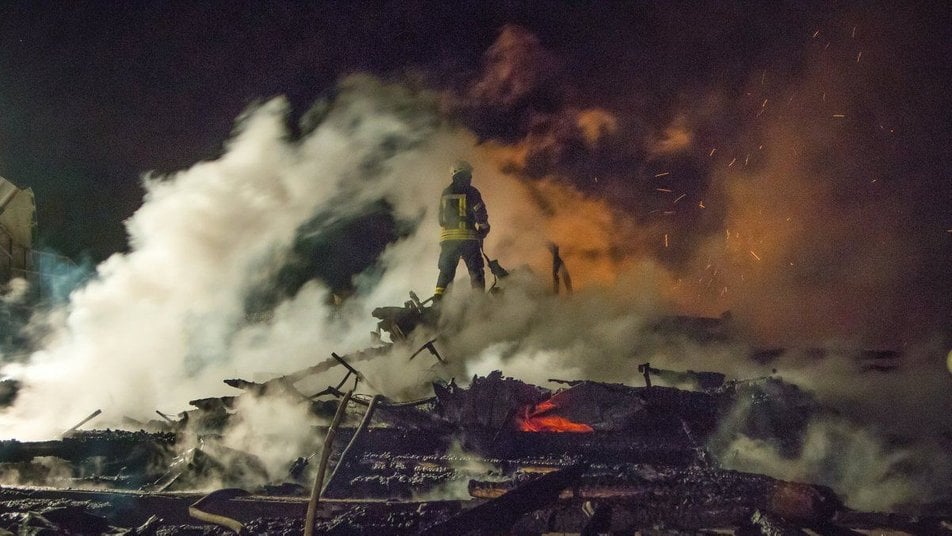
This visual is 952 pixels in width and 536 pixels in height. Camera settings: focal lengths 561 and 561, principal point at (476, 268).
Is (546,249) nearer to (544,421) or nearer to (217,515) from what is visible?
(544,421)

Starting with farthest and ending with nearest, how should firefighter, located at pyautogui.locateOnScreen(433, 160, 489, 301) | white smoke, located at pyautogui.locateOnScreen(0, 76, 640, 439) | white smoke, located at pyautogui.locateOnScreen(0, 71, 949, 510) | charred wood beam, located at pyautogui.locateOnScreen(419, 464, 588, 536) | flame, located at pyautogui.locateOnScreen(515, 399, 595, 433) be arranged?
white smoke, located at pyautogui.locateOnScreen(0, 76, 640, 439), firefighter, located at pyautogui.locateOnScreen(433, 160, 489, 301), white smoke, located at pyautogui.locateOnScreen(0, 71, 949, 510), flame, located at pyautogui.locateOnScreen(515, 399, 595, 433), charred wood beam, located at pyautogui.locateOnScreen(419, 464, 588, 536)

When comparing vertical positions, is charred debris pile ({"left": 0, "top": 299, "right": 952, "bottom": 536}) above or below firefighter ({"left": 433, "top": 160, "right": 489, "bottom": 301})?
below

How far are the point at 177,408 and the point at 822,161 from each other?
14528mm

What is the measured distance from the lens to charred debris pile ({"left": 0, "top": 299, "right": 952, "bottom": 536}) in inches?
169

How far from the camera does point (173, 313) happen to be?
36.4 ft

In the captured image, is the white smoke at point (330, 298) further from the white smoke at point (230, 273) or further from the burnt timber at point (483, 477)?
the burnt timber at point (483, 477)

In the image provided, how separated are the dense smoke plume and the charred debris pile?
0.62m

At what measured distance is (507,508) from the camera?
4340 millimetres

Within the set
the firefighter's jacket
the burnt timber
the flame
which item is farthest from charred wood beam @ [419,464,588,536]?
the firefighter's jacket

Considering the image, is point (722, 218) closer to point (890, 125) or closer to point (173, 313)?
point (890, 125)

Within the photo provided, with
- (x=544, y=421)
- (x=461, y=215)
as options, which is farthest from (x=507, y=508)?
(x=461, y=215)

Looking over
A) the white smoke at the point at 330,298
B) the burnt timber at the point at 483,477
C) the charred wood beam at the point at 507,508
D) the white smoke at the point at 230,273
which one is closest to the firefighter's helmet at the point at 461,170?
the white smoke at the point at 330,298

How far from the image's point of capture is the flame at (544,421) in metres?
6.25

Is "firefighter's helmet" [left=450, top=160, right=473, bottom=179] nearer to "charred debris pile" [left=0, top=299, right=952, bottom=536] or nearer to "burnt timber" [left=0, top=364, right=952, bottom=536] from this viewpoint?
"charred debris pile" [left=0, top=299, right=952, bottom=536]
